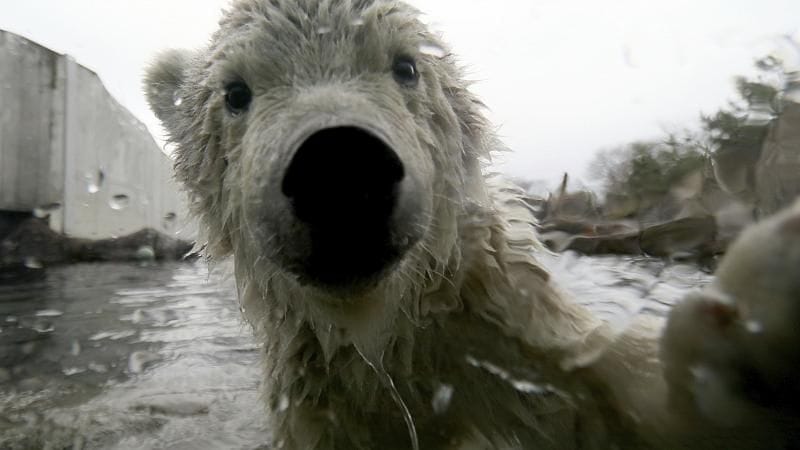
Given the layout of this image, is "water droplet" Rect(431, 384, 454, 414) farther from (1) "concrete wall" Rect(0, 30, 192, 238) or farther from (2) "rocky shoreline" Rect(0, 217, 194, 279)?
(2) "rocky shoreline" Rect(0, 217, 194, 279)

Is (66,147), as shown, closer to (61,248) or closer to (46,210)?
(46,210)

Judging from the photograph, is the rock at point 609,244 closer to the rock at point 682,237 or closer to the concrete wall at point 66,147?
the rock at point 682,237

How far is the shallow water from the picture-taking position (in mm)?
2531

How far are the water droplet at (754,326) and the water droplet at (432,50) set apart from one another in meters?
1.67

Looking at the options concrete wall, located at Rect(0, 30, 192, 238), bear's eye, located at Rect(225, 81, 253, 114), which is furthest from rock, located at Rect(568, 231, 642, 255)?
concrete wall, located at Rect(0, 30, 192, 238)

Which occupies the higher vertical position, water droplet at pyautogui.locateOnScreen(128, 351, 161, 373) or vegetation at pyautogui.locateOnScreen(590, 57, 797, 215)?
vegetation at pyautogui.locateOnScreen(590, 57, 797, 215)

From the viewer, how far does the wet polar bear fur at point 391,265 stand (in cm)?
159

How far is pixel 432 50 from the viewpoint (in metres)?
2.50

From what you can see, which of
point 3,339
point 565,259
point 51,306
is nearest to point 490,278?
point 565,259

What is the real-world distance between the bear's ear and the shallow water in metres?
0.95

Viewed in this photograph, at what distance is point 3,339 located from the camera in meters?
4.34

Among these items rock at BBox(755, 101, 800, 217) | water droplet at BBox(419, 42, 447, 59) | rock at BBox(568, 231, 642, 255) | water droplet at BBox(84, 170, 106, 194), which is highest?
water droplet at BBox(419, 42, 447, 59)

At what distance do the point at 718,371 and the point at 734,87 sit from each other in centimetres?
71

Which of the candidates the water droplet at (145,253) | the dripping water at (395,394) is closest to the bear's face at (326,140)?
the dripping water at (395,394)
